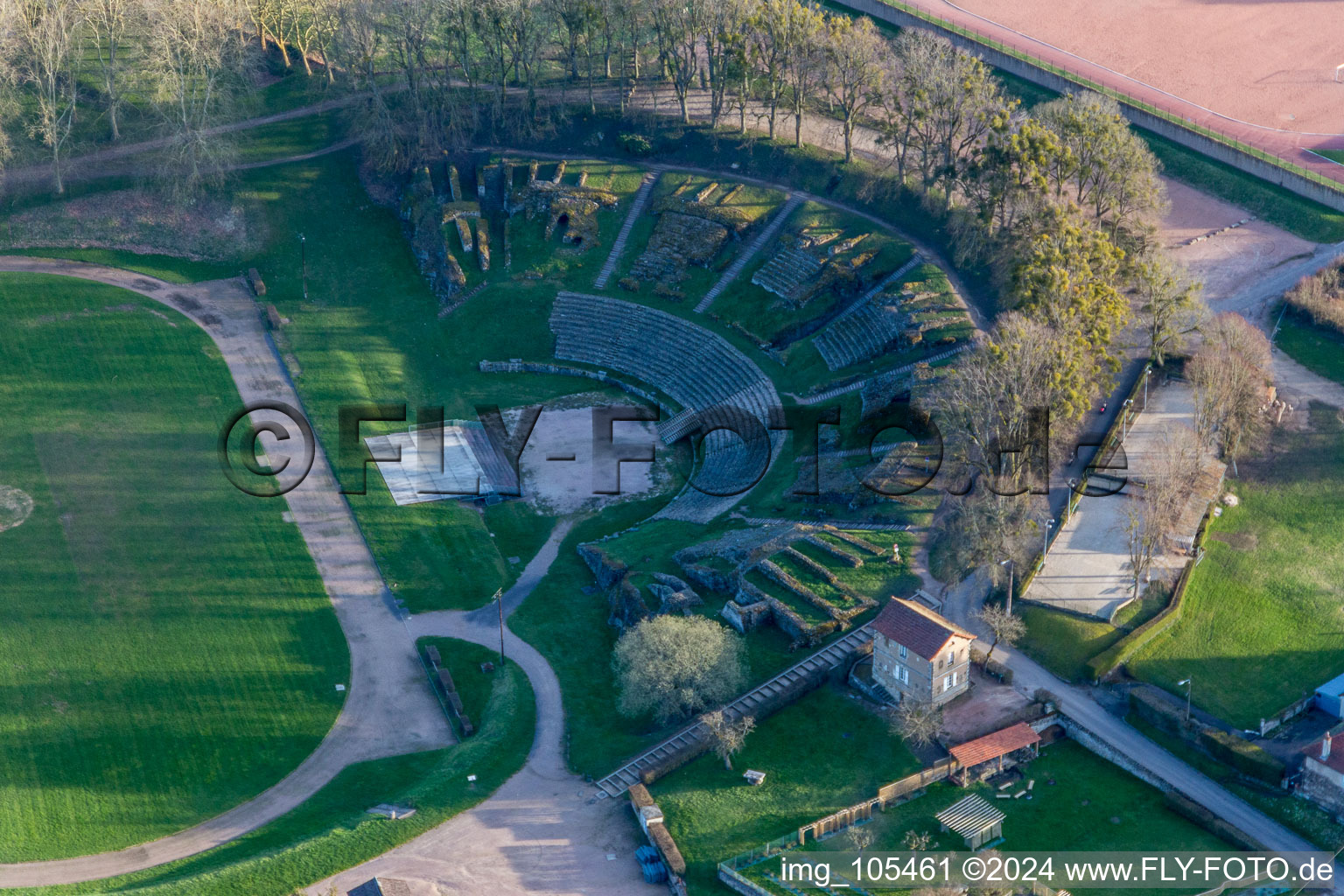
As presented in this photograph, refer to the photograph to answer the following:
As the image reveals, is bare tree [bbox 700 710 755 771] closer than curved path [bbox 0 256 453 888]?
Yes

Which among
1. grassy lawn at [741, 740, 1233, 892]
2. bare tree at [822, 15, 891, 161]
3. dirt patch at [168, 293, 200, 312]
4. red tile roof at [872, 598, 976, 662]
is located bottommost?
grassy lawn at [741, 740, 1233, 892]

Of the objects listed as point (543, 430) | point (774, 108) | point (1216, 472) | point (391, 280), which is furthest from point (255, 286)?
point (1216, 472)

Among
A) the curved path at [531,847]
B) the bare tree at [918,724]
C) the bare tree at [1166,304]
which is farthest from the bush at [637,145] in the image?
the bare tree at [918,724]

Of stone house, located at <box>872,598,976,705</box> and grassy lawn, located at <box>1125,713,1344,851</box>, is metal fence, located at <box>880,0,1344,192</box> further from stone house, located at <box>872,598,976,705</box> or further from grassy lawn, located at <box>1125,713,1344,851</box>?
stone house, located at <box>872,598,976,705</box>

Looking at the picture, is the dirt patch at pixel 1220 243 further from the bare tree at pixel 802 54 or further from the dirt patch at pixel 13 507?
the dirt patch at pixel 13 507

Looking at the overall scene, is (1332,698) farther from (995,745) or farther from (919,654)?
(919,654)

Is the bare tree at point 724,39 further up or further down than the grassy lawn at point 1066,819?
further up

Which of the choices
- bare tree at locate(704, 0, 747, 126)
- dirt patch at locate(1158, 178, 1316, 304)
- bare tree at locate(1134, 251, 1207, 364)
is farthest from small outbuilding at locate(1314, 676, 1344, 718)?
bare tree at locate(704, 0, 747, 126)
